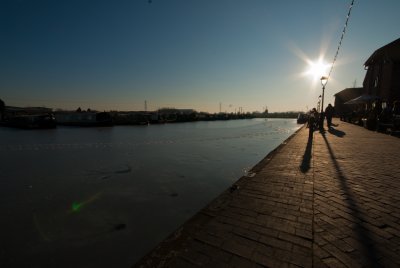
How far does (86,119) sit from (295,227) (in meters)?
49.5

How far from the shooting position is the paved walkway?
2.27 metres

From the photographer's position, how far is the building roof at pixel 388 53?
24422mm

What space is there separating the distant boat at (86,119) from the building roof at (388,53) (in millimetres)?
44411

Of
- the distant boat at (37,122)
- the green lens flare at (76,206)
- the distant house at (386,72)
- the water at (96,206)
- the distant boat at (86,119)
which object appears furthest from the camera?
the distant boat at (86,119)

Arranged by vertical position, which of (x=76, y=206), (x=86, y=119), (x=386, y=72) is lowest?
(x=76, y=206)

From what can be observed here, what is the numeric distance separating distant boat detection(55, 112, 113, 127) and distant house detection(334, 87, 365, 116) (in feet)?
170

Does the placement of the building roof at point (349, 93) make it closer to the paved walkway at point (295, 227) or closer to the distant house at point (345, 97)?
the distant house at point (345, 97)

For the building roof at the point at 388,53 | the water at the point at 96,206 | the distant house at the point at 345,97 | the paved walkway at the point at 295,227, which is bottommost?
the water at the point at 96,206

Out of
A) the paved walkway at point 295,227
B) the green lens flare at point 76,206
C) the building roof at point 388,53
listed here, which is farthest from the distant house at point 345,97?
the green lens flare at point 76,206

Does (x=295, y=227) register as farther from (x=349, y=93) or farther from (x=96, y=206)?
(x=349, y=93)

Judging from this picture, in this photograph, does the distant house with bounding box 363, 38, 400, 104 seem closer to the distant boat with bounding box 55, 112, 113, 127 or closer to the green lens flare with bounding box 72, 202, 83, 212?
the green lens flare with bounding box 72, 202, 83, 212

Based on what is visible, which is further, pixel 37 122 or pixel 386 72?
pixel 37 122

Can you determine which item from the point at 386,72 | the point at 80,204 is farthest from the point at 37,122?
the point at 386,72

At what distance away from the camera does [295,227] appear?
9.39 ft
